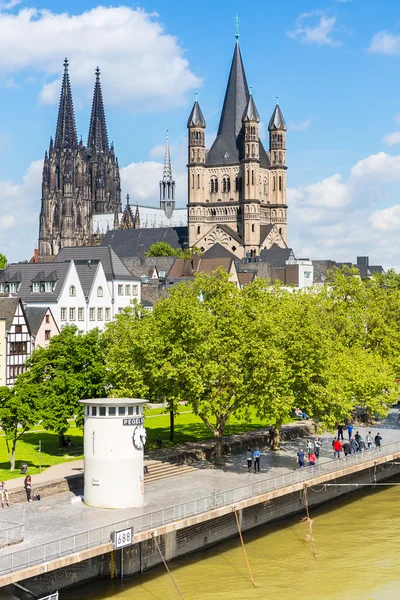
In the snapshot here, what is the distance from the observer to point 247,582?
1438 inches

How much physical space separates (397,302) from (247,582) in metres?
45.6

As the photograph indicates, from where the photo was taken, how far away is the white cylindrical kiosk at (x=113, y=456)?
3862 centimetres

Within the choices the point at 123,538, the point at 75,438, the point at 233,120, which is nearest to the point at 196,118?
the point at 233,120

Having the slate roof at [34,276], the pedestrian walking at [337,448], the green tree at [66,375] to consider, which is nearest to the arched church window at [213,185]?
the slate roof at [34,276]

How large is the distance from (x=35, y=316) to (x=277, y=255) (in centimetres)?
9175

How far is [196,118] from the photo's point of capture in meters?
184

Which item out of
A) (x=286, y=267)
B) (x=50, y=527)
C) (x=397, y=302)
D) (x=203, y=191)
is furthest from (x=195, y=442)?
(x=203, y=191)

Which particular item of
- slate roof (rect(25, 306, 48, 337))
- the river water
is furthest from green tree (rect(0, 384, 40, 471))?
slate roof (rect(25, 306, 48, 337))

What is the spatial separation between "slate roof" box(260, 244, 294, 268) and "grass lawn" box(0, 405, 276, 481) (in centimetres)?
9295

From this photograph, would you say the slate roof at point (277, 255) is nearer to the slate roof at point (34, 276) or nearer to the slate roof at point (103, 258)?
the slate roof at point (103, 258)

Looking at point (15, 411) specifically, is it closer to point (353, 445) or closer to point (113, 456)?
point (113, 456)

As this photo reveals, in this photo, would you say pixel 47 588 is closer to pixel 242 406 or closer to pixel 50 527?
pixel 50 527

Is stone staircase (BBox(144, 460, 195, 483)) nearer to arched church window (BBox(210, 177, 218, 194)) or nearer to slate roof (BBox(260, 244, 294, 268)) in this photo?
slate roof (BBox(260, 244, 294, 268))

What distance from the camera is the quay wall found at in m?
33.4
